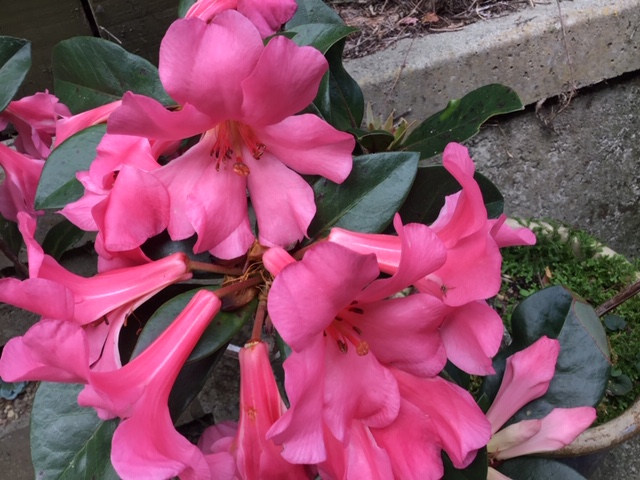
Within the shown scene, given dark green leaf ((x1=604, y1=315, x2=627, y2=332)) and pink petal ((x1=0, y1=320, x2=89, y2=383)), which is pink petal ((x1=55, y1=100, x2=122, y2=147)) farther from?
dark green leaf ((x1=604, y1=315, x2=627, y2=332))

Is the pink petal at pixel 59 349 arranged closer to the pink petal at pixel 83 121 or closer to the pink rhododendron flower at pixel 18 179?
the pink petal at pixel 83 121

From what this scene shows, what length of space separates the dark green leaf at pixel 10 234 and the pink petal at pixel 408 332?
2.72 feet

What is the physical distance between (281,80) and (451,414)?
0.34 m

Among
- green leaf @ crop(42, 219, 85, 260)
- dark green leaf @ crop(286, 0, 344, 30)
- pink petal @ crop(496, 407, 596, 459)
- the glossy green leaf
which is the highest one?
dark green leaf @ crop(286, 0, 344, 30)

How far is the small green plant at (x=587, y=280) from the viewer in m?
1.17

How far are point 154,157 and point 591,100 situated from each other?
1471 mm

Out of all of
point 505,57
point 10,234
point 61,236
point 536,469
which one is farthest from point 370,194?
point 505,57

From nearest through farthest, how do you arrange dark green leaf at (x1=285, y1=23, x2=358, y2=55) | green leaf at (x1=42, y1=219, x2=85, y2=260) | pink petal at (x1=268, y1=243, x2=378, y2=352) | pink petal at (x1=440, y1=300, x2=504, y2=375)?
pink petal at (x1=268, y1=243, x2=378, y2=352)
pink petal at (x1=440, y1=300, x2=504, y2=375)
dark green leaf at (x1=285, y1=23, x2=358, y2=55)
green leaf at (x1=42, y1=219, x2=85, y2=260)

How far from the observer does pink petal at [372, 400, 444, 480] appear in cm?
51

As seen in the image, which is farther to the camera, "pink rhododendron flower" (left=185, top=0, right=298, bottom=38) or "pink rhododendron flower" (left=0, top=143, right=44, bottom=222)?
"pink rhododendron flower" (left=0, top=143, right=44, bottom=222)

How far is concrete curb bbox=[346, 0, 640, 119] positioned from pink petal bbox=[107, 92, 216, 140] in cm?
97

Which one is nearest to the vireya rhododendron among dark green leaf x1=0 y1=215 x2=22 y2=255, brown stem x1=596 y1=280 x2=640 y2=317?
brown stem x1=596 y1=280 x2=640 y2=317

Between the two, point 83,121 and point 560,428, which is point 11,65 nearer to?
point 83,121

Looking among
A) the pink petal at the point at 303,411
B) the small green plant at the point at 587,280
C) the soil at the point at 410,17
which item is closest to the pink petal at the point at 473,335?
the pink petal at the point at 303,411
